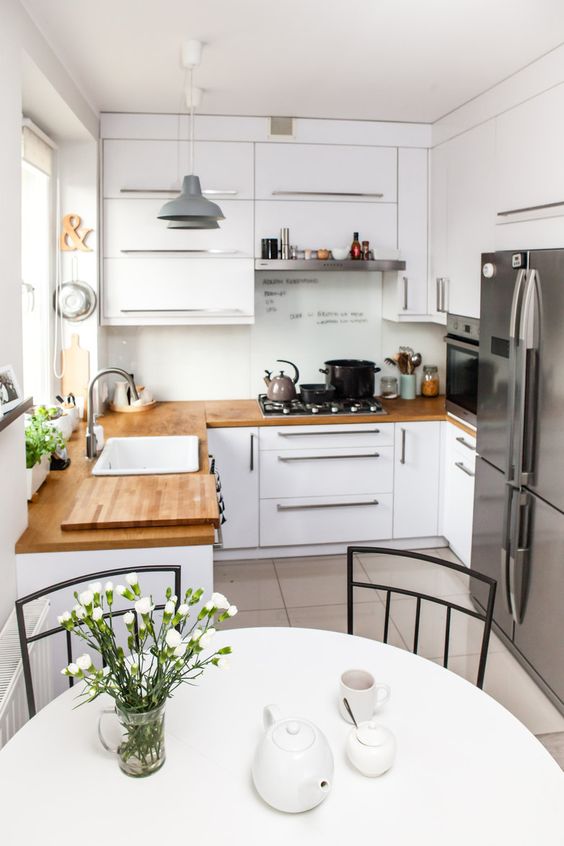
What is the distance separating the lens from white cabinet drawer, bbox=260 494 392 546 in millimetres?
4105

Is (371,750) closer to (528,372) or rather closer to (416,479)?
(528,372)

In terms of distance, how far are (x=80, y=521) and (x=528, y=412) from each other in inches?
67.2

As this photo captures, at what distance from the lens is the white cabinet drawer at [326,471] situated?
4055 mm

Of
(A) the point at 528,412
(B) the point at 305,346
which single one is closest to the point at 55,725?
(A) the point at 528,412

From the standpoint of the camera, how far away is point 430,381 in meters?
4.64

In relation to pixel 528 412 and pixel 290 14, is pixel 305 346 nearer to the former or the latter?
pixel 528 412

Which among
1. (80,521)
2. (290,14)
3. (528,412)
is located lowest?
(80,521)

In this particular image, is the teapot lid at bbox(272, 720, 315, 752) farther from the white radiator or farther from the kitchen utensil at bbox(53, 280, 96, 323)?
the kitchen utensil at bbox(53, 280, 96, 323)

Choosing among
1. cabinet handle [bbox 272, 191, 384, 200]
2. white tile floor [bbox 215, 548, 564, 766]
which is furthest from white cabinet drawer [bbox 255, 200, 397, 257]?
white tile floor [bbox 215, 548, 564, 766]

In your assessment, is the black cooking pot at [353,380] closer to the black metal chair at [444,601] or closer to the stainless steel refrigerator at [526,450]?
the stainless steel refrigerator at [526,450]

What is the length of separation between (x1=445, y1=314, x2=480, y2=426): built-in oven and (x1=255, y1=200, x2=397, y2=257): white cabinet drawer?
676 millimetres

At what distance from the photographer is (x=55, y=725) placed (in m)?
1.45

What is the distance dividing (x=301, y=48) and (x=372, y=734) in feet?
8.34

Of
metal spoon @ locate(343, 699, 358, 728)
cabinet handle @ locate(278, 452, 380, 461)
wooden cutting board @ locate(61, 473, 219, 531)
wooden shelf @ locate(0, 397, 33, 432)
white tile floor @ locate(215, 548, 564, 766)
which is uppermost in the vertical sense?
wooden shelf @ locate(0, 397, 33, 432)
